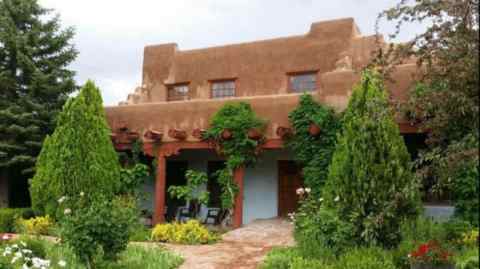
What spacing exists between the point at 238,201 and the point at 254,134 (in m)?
2.03

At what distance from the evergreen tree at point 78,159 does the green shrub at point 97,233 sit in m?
5.19

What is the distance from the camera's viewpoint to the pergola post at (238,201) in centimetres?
1345

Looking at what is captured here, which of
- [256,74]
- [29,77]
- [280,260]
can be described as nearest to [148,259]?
[280,260]

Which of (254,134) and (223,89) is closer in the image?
(254,134)

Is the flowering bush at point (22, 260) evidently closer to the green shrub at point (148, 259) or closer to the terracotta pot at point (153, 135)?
the green shrub at point (148, 259)

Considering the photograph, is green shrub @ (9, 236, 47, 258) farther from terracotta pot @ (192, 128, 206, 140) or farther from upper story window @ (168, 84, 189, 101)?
upper story window @ (168, 84, 189, 101)

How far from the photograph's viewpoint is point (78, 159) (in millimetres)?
13203

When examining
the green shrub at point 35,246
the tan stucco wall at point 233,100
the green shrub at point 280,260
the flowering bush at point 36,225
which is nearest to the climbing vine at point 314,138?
the tan stucco wall at point 233,100

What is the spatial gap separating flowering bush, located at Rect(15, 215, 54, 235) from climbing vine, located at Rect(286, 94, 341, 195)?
6.90 metres

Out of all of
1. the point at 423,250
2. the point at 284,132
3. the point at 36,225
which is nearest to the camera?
the point at 423,250

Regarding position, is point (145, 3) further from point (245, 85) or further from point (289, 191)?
point (289, 191)

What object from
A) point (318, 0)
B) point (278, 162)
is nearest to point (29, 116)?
point (278, 162)

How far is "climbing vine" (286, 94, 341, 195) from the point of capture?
12148mm

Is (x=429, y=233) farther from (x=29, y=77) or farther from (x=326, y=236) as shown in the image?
(x=29, y=77)
